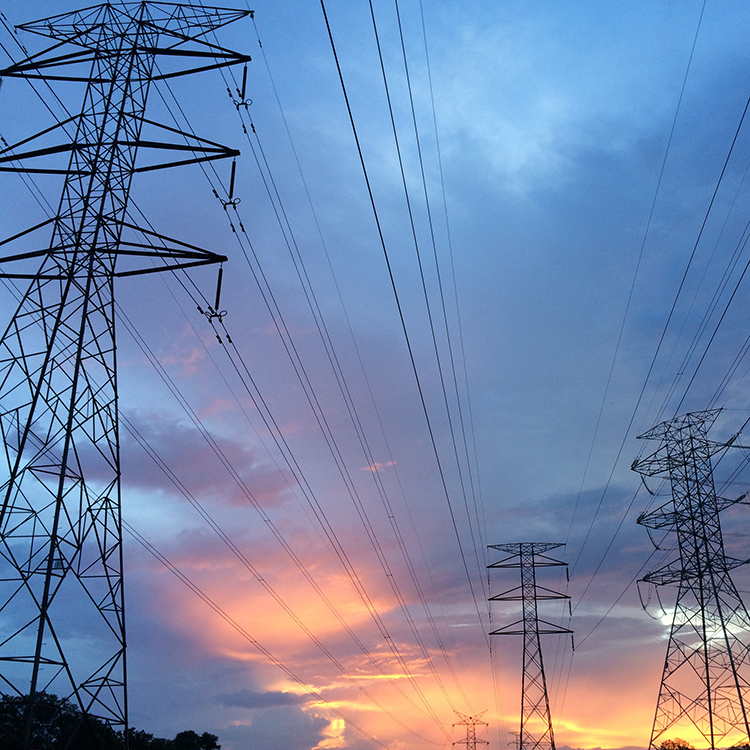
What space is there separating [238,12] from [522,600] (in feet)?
151

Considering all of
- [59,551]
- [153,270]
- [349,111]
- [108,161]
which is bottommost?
[59,551]

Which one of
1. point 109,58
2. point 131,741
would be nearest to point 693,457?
point 109,58

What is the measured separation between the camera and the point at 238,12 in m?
22.7

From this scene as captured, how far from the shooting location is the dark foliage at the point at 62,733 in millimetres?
16516


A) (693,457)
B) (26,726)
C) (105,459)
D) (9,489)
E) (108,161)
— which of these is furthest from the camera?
(693,457)

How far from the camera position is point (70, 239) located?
69.9 ft

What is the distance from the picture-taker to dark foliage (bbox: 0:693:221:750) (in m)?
16.5

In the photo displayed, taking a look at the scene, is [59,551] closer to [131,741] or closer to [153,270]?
[153,270]

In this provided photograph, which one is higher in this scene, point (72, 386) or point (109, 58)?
point (109, 58)

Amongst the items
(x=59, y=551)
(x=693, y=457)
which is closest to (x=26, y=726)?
(x=59, y=551)

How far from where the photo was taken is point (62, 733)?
4897 centimetres

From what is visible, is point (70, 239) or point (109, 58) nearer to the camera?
point (70, 239)

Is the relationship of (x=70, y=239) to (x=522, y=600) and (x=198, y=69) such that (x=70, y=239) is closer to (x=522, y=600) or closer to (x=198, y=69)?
(x=198, y=69)

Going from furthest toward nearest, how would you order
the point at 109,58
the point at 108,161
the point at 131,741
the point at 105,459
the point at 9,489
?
the point at 131,741 → the point at 109,58 → the point at 108,161 → the point at 105,459 → the point at 9,489
